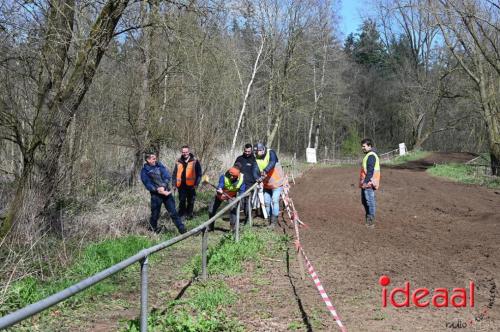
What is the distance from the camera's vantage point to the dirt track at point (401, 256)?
571 centimetres

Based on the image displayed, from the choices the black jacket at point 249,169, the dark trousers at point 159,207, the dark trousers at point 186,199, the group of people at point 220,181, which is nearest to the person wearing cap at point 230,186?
the group of people at point 220,181

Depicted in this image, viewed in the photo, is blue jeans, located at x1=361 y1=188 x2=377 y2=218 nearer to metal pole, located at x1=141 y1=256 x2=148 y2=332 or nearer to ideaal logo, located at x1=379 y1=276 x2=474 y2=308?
ideaal logo, located at x1=379 y1=276 x2=474 y2=308

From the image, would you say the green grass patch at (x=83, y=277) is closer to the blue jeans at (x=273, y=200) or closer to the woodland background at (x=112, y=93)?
the woodland background at (x=112, y=93)

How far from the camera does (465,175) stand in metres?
30.3

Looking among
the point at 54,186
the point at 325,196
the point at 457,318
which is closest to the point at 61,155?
the point at 54,186

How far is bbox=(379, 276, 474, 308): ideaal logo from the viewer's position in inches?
241

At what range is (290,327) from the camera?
5469 millimetres

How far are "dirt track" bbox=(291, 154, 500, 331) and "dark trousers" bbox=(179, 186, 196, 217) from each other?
2836mm

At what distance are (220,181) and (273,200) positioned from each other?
4.09ft

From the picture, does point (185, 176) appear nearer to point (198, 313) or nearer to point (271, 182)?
point (271, 182)

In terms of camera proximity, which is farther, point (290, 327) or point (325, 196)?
point (325, 196)

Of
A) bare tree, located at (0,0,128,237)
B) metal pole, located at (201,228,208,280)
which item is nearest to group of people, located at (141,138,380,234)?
bare tree, located at (0,0,128,237)

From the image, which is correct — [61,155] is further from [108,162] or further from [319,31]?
[319,31]

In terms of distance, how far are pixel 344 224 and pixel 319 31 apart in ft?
132
